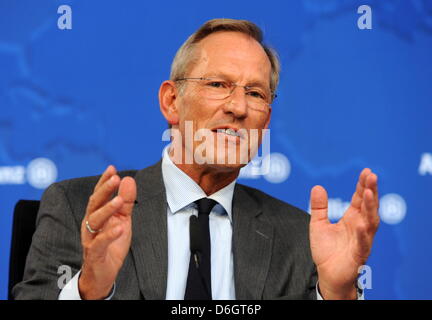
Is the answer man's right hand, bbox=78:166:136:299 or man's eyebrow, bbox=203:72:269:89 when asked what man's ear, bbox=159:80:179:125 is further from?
man's right hand, bbox=78:166:136:299


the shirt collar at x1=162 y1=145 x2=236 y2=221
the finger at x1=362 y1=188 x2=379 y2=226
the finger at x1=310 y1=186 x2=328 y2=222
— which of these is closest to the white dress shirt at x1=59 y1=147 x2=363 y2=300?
the shirt collar at x1=162 y1=145 x2=236 y2=221

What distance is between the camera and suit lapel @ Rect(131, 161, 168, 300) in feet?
5.04

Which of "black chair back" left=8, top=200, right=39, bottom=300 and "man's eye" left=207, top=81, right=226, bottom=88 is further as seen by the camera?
"man's eye" left=207, top=81, right=226, bottom=88

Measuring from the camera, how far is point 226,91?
1793 millimetres

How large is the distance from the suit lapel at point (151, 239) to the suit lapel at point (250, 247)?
0.20m

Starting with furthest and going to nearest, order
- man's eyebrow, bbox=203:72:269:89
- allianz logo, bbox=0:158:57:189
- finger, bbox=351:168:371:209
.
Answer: allianz logo, bbox=0:158:57:189 → man's eyebrow, bbox=203:72:269:89 → finger, bbox=351:168:371:209

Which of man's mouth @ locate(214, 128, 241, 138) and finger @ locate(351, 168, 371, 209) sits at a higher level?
man's mouth @ locate(214, 128, 241, 138)

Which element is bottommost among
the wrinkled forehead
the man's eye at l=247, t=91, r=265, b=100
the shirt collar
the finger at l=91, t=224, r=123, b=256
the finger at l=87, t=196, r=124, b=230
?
the finger at l=91, t=224, r=123, b=256

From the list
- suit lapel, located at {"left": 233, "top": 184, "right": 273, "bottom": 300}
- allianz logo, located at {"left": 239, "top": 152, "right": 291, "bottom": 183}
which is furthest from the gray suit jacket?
allianz logo, located at {"left": 239, "top": 152, "right": 291, "bottom": 183}

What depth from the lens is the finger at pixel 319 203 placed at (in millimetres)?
1372

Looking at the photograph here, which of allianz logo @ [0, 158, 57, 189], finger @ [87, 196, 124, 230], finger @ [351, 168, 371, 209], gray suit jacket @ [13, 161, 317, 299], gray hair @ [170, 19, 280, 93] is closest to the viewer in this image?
finger @ [87, 196, 124, 230]
